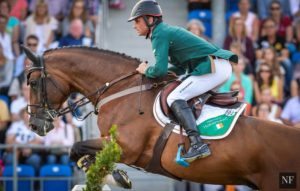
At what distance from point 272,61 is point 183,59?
234 inches

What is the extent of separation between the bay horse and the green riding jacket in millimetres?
432

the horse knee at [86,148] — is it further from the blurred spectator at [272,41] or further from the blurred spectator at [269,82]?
the blurred spectator at [272,41]

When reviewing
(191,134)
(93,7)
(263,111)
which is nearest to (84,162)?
(191,134)

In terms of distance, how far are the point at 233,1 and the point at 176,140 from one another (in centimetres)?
808

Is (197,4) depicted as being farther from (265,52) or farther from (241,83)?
(241,83)

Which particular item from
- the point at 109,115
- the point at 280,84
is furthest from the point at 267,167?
the point at 280,84

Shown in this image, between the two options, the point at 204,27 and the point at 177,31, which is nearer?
the point at 177,31

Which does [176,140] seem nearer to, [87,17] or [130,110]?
[130,110]

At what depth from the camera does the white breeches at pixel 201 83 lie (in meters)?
12.9

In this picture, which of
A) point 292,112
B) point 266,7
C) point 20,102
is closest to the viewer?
point 292,112

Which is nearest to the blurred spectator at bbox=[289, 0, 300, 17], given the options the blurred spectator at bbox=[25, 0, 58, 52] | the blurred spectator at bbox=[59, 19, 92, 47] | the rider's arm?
the blurred spectator at bbox=[59, 19, 92, 47]

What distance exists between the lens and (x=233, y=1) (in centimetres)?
2052

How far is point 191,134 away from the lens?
12.6m

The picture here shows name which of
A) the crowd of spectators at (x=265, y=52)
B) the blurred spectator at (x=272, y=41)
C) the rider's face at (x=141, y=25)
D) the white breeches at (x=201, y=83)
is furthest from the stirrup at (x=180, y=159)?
the blurred spectator at (x=272, y=41)
